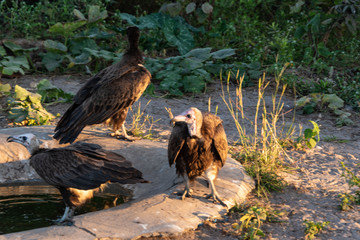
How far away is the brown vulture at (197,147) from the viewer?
4426 millimetres

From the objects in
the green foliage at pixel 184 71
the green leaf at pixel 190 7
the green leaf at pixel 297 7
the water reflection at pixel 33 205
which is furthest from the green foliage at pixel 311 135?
the green leaf at pixel 297 7

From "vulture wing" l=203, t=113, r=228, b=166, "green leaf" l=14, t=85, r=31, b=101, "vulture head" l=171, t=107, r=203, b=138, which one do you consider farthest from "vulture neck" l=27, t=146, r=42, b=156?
"green leaf" l=14, t=85, r=31, b=101

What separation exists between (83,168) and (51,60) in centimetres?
515

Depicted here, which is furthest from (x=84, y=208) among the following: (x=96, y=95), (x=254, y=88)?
(x=254, y=88)

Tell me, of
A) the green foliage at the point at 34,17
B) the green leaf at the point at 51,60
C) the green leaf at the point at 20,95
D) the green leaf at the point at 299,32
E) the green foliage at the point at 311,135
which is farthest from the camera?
the green foliage at the point at 34,17

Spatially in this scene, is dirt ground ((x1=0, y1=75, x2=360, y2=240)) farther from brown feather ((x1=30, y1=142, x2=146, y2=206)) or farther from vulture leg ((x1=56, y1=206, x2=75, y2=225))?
vulture leg ((x1=56, y1=206, x2=75, y2=225))

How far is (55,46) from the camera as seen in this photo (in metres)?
8.94

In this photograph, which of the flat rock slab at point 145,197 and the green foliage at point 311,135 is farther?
the green foliage at point 311,135

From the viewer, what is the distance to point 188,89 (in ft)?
27.5

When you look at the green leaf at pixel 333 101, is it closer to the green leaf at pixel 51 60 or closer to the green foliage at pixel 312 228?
the green foliage at pixel 312 228

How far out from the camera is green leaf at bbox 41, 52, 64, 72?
29.4ft

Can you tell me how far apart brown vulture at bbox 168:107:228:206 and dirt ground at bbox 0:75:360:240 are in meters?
0.47

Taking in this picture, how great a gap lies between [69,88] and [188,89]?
2025 mm

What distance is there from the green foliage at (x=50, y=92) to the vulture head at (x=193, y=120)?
378 cm
